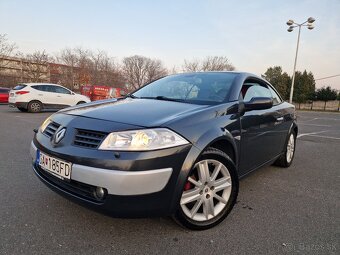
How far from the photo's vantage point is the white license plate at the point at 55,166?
1.96 metres

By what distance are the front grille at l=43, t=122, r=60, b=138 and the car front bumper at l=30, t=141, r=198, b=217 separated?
1.83ft

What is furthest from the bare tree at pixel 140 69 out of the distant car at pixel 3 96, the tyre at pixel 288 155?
the tyre at pixel 288 155

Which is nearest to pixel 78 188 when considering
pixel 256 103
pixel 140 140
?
pixel 140 140

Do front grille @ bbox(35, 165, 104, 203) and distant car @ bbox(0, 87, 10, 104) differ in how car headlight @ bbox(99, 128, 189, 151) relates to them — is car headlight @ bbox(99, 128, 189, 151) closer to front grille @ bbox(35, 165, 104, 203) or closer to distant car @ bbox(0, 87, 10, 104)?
front grille @ bbox(35, 165, 104, 203)

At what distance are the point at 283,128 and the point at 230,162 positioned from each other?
6.03 ft

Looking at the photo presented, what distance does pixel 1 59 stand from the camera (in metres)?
34.2

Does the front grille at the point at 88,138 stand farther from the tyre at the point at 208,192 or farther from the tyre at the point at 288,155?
the tyre at the point at 288,155

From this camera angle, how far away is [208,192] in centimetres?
227

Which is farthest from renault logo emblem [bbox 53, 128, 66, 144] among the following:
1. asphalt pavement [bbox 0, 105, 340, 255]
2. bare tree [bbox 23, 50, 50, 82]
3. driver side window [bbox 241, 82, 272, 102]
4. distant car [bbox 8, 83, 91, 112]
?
bare tree [bbox 23, 50, 50, 82]

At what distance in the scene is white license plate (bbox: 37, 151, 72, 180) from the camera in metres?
1.96

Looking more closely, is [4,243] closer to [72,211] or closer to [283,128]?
[72,211]

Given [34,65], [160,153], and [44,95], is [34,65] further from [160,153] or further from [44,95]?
[160,153]

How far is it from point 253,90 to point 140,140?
197 cm

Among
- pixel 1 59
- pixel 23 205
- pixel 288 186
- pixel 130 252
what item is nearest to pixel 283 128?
pixel 288 186
